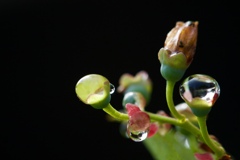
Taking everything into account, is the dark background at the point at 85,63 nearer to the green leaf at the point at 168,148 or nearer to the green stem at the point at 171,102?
the green leaf at the point at 168,148

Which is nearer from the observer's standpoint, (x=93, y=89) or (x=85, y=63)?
(x=93, y=89)

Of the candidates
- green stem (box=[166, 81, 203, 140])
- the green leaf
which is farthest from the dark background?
green stem (box=[166, 81, 203, 140])

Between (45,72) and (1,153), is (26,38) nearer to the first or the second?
(45,72)

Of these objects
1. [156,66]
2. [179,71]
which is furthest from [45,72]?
[179,71]

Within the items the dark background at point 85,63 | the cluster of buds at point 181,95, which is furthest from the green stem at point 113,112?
the dark background at point 85,63

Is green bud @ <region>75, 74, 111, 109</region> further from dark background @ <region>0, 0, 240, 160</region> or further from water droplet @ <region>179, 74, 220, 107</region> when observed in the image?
dark background @ <region>0, 0, 240, 160</region>

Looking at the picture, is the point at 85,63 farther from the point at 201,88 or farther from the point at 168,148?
the point at 201,88

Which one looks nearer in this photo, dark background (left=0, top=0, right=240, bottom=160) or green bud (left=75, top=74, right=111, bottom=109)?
green bud (left=75, top=74, right=111, bottom=109)

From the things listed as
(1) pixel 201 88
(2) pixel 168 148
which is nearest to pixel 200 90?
(1) pixel 201 88
